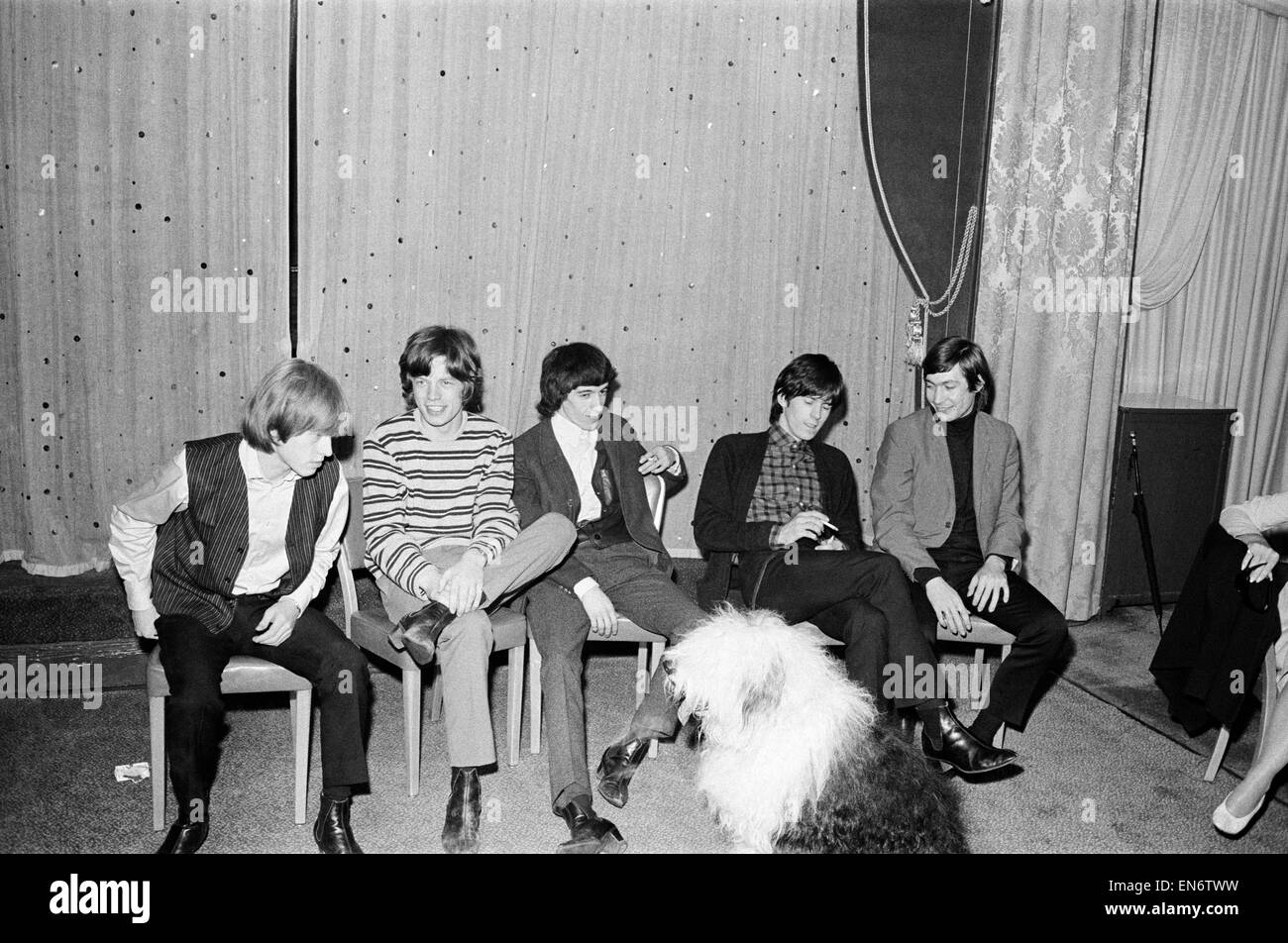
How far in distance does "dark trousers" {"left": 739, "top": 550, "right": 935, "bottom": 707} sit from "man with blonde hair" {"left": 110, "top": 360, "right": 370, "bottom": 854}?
3.78 feet

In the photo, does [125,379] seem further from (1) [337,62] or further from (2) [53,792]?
(2) [53,792]

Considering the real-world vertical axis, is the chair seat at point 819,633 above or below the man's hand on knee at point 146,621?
below

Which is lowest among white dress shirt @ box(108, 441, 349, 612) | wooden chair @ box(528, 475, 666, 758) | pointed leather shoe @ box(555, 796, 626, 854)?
pointed leather shoe @ box(555, 796, 626, 854)

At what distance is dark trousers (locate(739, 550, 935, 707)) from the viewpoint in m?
2.54

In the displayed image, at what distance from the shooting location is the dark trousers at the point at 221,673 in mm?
2111

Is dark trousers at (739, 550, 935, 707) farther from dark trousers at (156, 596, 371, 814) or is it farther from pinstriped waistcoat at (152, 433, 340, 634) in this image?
pinstriped waistcoat at (152, 433, 340, 634)

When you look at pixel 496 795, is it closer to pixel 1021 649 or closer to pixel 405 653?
pixel 405 653

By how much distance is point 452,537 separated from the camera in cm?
266

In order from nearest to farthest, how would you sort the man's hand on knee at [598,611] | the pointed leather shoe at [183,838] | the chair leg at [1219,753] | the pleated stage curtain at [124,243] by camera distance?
the pointed leather shoe at [183,838] < the man's hand on knee at [598,611] < the chair leg at [1219,753] < the pleated stage curtain at [124,243]

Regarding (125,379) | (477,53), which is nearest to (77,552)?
(125,379)

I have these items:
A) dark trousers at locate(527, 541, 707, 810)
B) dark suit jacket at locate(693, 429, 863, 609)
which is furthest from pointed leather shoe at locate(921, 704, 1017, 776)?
dark trousers at locate(527, 541, 707, 810)

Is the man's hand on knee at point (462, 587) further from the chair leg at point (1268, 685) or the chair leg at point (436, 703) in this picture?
the chair leg at point (1268, 685)

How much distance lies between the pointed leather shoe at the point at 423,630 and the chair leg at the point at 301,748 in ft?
0.91

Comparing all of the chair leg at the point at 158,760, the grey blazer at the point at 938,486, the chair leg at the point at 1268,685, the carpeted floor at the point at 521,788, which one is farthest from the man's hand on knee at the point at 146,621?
the chair leg at the point at 1268,685
